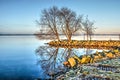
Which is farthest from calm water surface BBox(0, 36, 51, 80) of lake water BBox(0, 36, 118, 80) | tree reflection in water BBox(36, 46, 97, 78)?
tree reflection in water BBox(36, 46, 97, 78)

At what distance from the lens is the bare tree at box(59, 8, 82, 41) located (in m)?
34.0

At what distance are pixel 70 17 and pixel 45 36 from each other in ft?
15.5

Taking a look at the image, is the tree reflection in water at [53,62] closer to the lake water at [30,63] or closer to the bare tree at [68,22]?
the lake water at [30,63]

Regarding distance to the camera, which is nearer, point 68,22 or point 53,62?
point 53,62

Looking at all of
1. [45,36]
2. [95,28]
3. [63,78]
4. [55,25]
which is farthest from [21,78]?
[95,28]

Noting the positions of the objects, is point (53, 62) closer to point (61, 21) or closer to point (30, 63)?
point (30, 63)

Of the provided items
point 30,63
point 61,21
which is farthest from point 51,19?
point 30,63

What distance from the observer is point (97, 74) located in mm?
7301

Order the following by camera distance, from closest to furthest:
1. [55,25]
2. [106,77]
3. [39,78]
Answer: [106,77] → [39,78] → [55,25]

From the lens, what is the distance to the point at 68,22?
1351 inches

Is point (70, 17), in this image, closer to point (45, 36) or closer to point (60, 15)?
point (60, 15)

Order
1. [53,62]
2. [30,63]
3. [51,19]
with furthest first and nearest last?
[51,19] < [30,63] < [53,62]

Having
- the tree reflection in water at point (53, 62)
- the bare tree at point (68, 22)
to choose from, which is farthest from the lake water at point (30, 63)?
the bare tree at point (68, 22)

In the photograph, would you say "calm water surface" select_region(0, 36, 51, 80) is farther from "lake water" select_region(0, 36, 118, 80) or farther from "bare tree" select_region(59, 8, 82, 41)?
"bare tree" select_region(59, 8, 82, 41)
